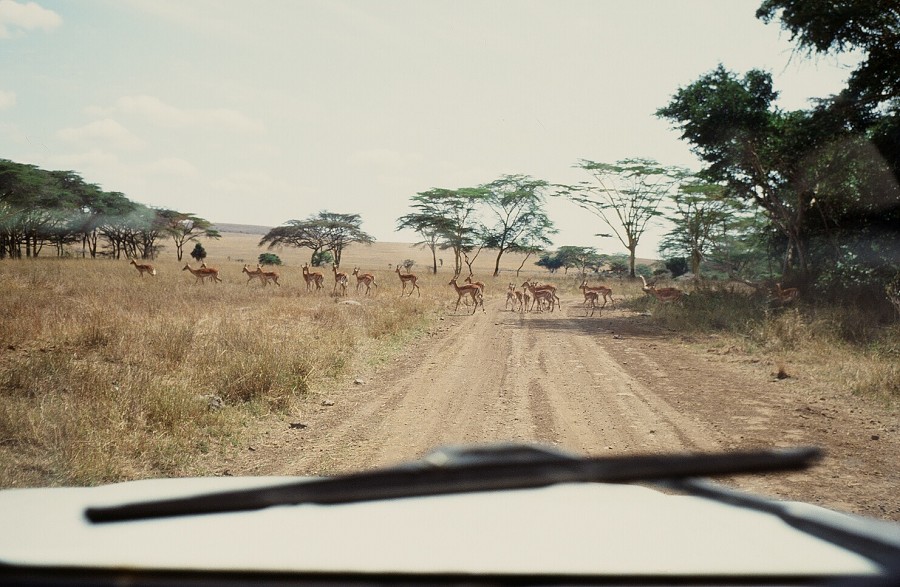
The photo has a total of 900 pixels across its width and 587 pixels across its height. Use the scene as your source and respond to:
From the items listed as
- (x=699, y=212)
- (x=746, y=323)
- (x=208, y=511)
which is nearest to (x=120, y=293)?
(x=746, y=323)

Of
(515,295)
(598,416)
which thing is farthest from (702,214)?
(598,416)

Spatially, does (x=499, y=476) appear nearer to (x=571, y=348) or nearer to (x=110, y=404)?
(x=110, y=404)

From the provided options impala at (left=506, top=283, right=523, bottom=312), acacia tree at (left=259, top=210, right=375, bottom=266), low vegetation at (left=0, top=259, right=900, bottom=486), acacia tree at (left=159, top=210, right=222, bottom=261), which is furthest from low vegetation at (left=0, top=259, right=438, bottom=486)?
acacia tree at (left=159, top=210, right=222, bottom=261)

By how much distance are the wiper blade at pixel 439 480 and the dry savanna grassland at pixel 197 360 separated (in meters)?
3.36

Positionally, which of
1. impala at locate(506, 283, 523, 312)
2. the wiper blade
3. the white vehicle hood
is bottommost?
impala at locate(506, 283, 523, 312)

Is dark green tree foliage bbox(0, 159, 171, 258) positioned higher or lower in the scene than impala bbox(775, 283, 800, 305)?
higher

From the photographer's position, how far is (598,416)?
20.3ft

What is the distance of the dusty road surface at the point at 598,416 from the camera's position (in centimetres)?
473

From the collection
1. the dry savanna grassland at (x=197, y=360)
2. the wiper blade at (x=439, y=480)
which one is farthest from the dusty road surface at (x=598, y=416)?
the wiper blade at (x=439, y=480)

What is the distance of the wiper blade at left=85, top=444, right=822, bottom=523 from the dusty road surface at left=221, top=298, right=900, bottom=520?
10.5 feet

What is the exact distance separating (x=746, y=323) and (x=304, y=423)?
1008 cm

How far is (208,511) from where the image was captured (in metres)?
1.45

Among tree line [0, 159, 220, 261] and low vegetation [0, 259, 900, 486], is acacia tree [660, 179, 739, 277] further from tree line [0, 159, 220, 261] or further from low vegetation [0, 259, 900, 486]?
tree line [0, 159, 220, 261]

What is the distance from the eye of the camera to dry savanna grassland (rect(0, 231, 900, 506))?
477cm
